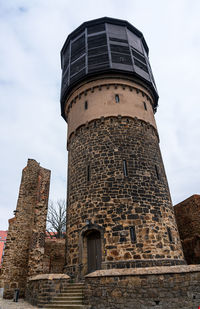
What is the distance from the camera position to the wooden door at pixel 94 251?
31.9 ft

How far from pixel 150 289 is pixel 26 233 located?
32.1ft

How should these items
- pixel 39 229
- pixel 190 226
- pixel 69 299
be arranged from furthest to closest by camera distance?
pixel 190 226 < pixel 39 229 < pixel 69 299

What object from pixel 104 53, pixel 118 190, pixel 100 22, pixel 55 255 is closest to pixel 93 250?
pixel 118 190

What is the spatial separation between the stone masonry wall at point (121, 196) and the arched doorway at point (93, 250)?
320mm

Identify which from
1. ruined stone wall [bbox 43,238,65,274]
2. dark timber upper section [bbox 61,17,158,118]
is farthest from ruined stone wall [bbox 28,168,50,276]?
dark timber upper section [bbox 61,17,158,118]

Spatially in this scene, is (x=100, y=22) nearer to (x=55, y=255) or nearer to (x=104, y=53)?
(x=104, y=53)

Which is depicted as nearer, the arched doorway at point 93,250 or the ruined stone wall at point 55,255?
the arched doorway at point 93,250

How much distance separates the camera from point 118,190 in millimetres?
10414

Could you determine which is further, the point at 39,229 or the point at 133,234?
the point at 39,229

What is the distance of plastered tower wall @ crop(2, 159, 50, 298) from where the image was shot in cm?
1222

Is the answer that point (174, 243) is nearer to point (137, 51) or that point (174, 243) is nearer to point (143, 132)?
point (143, 132)

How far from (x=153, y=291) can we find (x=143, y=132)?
27.3 feet

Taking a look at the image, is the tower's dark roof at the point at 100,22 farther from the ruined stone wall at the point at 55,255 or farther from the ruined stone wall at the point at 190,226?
the ruined stone wall at the point at 55,255

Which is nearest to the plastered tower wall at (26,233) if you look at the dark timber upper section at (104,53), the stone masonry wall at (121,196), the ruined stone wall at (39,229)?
the ruined stone wall at (39,229)
